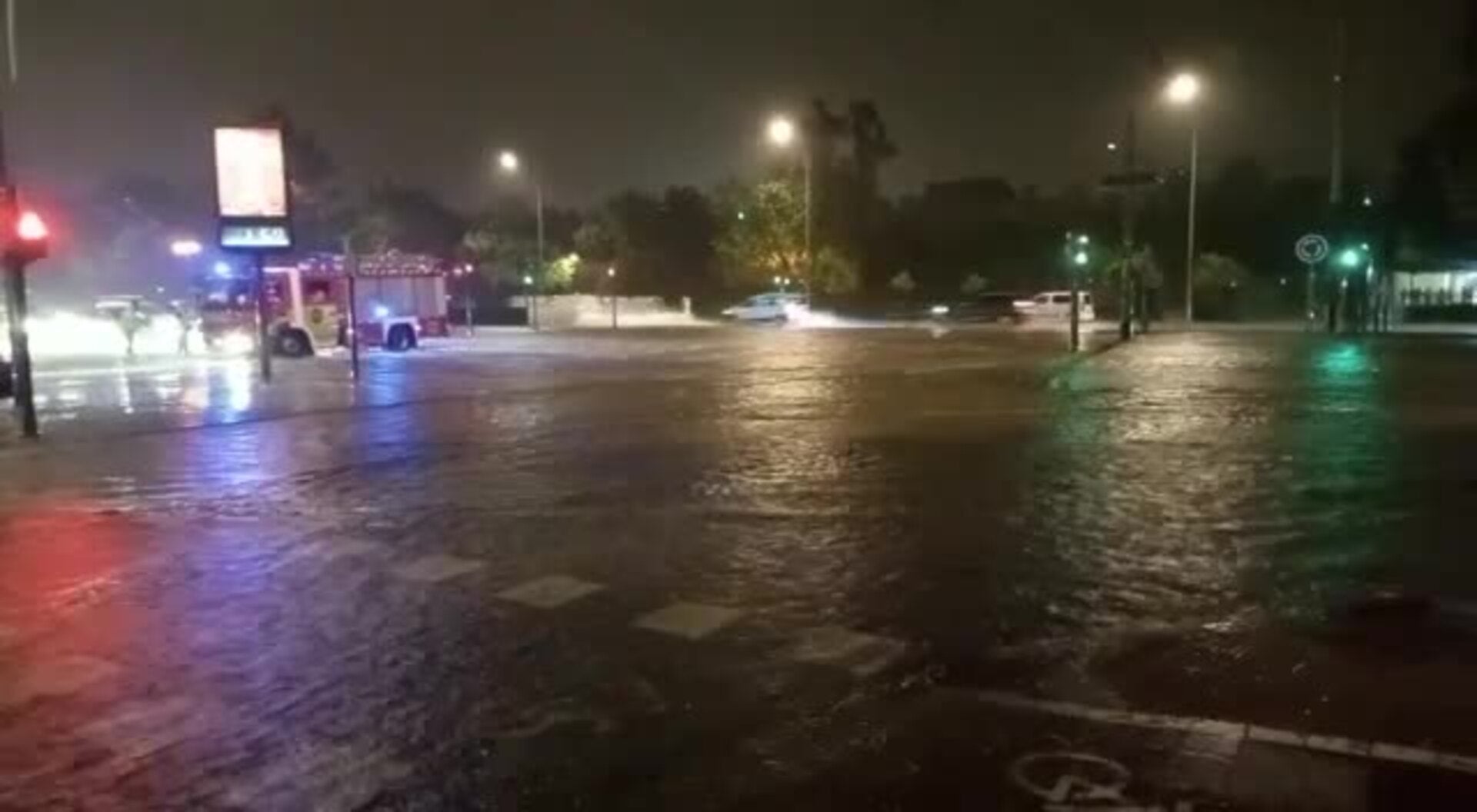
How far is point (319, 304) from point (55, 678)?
34.5 m

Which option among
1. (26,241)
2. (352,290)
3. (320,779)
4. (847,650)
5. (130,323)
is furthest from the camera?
(130,323)

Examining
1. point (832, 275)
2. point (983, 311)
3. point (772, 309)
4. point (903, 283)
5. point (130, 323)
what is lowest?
point (983, 311)

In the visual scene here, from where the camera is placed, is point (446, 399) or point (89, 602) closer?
point (89, 602)

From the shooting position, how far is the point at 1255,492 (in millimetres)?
12398

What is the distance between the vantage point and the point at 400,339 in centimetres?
4353

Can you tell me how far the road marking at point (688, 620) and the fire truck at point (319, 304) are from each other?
3007 cm

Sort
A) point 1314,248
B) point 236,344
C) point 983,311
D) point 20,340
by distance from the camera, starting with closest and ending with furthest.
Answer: point 20,340 → point 236,344 → point 1314,248 → point 983,311

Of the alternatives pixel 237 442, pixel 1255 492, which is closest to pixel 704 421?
pixel 237 442

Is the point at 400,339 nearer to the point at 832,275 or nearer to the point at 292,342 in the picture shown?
the point at 292,342

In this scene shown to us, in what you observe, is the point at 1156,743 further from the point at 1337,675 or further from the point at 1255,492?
the point at 1255,492

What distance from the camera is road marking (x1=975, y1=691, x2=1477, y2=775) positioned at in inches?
228

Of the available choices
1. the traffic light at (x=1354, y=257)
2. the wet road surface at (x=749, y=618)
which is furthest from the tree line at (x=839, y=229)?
the wet road surface at (x=749, y=618)

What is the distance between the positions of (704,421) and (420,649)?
11898 millimetres

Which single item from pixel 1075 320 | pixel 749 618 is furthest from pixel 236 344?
pixel 749 618
